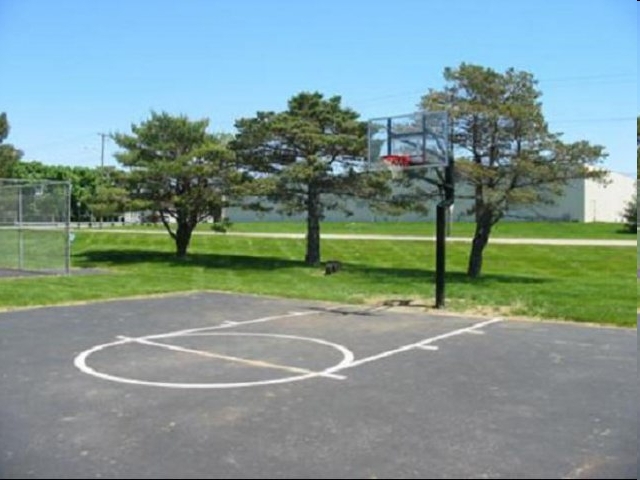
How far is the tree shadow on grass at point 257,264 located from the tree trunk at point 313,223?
38 centimetres

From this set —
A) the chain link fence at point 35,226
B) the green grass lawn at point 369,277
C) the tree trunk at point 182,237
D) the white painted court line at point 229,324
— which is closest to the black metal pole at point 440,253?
the green grass lawn at point 369,277

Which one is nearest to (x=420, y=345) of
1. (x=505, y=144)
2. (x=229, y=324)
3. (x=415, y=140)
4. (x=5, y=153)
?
(x=229, y=324)

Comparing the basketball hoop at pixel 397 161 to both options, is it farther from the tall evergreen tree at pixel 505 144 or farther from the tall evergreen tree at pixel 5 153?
the tall evergreen tree at pixel 5 153

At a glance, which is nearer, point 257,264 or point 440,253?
point 440,253

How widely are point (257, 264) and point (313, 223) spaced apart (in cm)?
237

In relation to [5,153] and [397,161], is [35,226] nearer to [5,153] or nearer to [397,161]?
[397,161]

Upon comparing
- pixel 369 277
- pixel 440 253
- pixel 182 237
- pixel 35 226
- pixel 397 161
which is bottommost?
pixel 369 277

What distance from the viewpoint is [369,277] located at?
19.4 m

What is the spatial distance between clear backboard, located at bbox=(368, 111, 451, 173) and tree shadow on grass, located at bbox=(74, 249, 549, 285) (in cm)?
449

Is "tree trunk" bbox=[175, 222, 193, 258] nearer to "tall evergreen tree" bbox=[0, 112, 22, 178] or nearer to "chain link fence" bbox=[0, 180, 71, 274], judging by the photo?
"chain link fence" bbox=[0, 180, 71, 274]

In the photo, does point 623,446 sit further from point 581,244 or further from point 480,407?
point 581,244

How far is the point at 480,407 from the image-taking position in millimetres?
6230


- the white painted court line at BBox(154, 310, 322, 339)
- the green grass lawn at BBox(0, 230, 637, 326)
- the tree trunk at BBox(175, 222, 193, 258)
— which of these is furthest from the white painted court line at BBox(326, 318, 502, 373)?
the tree trunk at BBox(175, 222, 193, 258)

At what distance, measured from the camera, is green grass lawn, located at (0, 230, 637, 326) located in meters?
13.6
